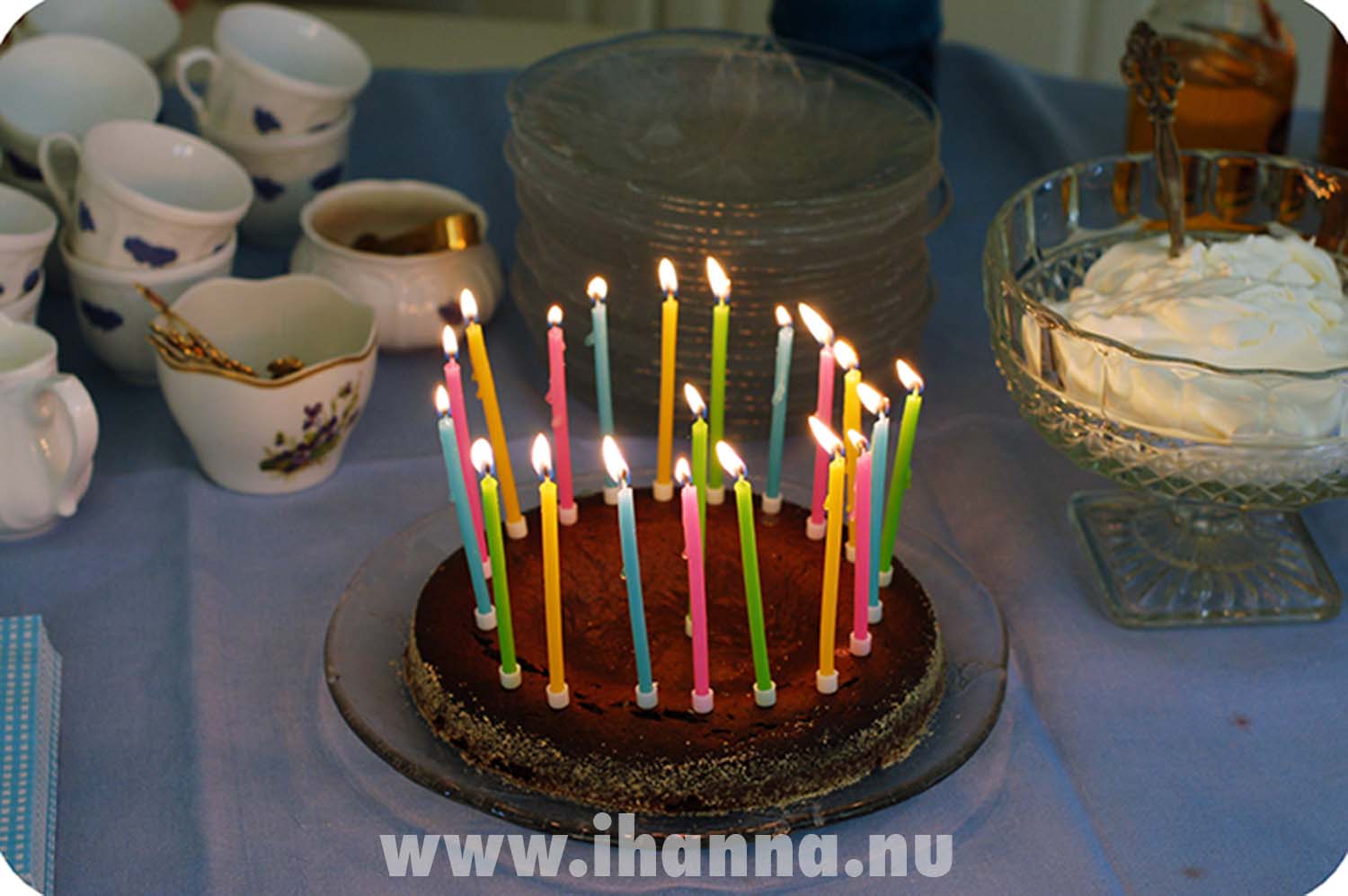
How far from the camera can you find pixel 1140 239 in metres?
0.91

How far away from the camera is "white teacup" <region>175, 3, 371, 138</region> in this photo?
103 cm

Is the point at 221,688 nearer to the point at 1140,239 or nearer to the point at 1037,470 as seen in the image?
the point at 1037,470

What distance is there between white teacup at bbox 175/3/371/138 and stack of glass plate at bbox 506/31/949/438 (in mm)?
184

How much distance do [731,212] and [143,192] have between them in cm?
41

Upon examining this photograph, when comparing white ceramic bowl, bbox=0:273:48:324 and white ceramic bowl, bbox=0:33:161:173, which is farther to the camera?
white ceramic bowl, bbox=0:33:161:173

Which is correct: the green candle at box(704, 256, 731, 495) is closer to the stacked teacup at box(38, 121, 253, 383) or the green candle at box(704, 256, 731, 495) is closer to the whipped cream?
the whipped cream

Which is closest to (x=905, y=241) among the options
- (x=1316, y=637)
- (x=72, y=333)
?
(x=1316, y=637)

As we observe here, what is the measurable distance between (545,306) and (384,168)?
0.35 meters

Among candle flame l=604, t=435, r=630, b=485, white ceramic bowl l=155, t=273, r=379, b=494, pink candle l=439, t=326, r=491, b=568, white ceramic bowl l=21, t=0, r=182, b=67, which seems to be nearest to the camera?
candle flame l=604, t=435, r=630, b=485

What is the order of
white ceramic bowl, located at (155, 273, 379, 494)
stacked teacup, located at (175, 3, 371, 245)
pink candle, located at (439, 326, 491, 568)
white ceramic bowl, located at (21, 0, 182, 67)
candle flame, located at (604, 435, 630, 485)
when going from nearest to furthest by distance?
candle flame, located at (604, 435, 630, 485)
pink candle, located at (439, 326, 491, 568)
white ceramic bowl, located at (155, 273, 379, 494)
stacked teacup, located at (175, 3, 371, 245)
white ceramic bowl, located at (21, 0, 182, 67)

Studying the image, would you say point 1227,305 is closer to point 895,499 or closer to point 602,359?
point 895,499

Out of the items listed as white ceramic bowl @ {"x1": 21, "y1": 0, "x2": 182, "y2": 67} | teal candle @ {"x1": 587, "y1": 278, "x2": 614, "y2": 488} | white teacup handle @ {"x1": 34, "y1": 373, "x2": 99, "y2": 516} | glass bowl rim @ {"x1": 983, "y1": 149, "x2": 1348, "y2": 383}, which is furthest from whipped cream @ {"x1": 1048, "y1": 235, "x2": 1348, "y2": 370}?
white ceramic bowl @ {"x1": 21, "y1": 0, "x2": 182, "y2": 67}

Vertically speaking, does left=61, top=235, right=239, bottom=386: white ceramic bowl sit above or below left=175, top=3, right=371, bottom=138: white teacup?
below

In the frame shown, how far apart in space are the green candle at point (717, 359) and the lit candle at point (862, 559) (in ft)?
0.37
